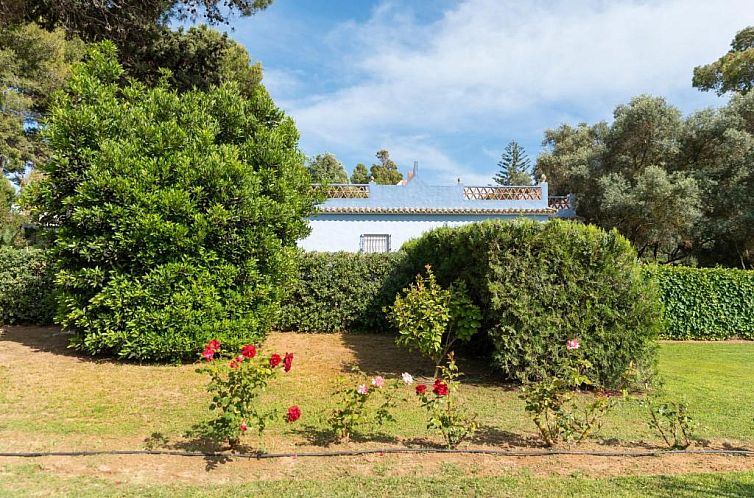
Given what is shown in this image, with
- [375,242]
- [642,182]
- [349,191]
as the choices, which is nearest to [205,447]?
[375,242]

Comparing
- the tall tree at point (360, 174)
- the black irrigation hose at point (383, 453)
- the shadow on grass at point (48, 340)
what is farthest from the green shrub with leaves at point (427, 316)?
Result: the tall tree at point (360, 174)

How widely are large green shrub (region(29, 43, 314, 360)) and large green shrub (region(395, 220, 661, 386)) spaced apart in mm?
3915

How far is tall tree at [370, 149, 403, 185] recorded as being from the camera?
5816cm

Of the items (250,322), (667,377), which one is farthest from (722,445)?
(250,322)

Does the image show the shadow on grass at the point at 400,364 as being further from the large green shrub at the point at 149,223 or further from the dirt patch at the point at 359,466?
the dirt patch at the point at 359,466

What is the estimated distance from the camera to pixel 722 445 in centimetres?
429

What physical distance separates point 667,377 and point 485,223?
379cm

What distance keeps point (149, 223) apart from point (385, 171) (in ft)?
180

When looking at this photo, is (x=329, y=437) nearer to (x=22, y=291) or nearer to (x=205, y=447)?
(x=205, y=447)

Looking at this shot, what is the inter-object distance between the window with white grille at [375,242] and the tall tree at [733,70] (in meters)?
18.7

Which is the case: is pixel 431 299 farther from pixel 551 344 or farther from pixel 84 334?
pixel 84 334

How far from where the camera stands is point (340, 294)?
1101cm

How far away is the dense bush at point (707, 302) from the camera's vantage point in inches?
465

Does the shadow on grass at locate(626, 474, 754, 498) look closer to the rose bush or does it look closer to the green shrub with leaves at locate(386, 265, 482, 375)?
the rose bush
